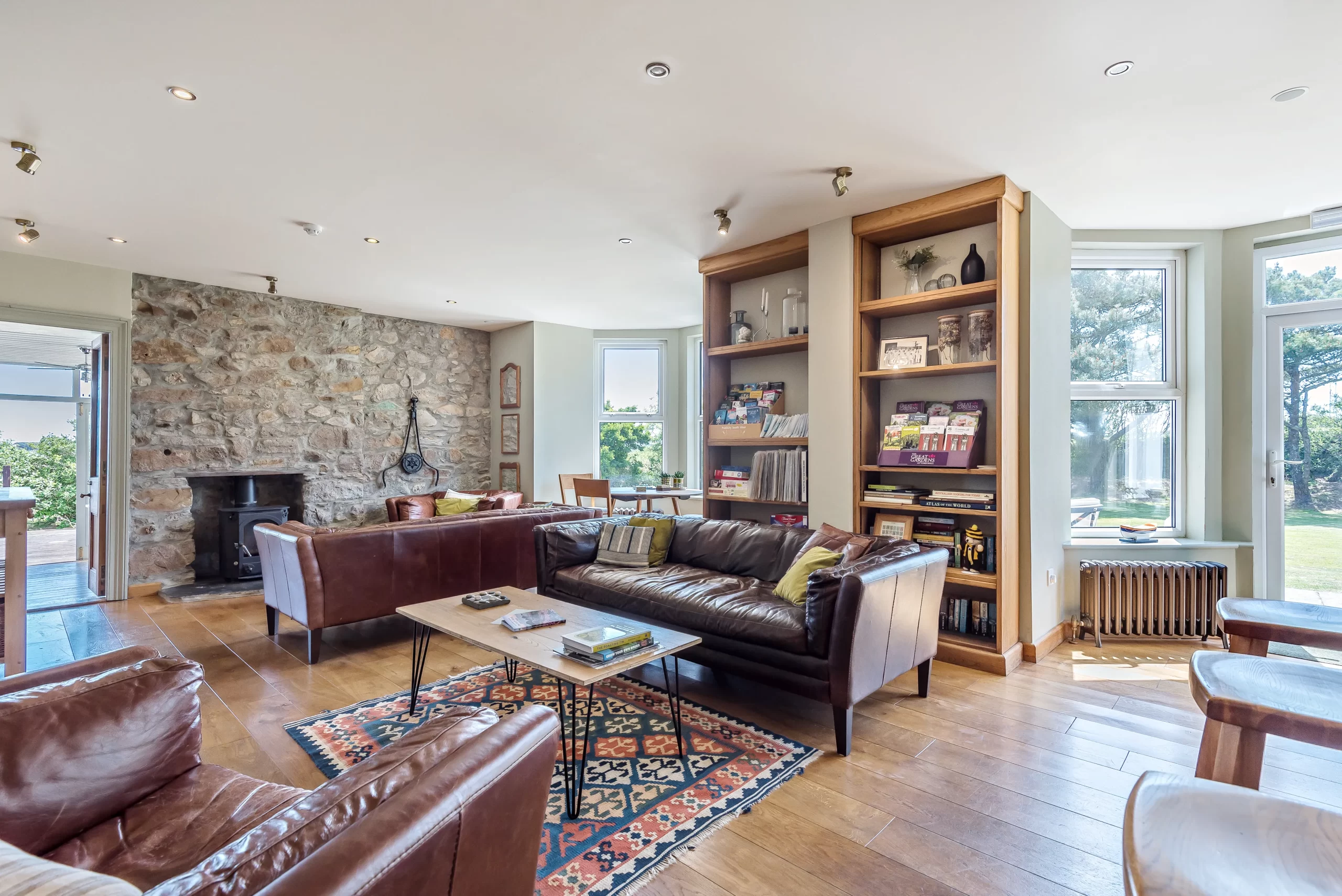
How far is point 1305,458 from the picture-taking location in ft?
12.5

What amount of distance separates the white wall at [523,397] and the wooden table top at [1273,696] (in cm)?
616

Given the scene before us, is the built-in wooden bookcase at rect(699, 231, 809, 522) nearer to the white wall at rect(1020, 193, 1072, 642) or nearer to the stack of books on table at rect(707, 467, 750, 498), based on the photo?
the stack of books on table at rect(707, 467, 750, 498)

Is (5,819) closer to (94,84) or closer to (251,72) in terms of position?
(251,72)

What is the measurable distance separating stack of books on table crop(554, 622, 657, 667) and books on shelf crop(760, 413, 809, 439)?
7.42 ft

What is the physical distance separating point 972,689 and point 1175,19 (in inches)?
111

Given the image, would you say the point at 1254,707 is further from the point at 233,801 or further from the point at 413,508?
the point at 413,508

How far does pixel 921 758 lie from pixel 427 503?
5.15m

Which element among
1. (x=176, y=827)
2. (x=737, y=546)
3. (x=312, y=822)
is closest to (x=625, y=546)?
(x=737, y=546)

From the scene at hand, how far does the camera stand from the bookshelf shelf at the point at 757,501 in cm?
421

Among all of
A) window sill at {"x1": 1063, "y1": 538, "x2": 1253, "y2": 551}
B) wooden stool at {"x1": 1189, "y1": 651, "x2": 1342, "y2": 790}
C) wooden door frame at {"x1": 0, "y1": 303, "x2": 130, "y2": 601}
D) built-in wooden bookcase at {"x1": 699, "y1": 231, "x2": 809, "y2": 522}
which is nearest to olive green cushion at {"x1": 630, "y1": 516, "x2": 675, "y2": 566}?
built-in wooden bookcase at {"x1": 699, "y1": 231, "x2": 809, "y2": 522}

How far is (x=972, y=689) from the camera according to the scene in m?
3.07

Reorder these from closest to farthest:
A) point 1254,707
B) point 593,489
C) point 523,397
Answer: point 1254,707 → point 593,489 → point 523,397

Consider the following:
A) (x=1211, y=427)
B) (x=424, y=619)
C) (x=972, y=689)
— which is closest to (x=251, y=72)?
(x=424, y=619)

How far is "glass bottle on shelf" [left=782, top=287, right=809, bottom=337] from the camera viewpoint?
432 centimetres
